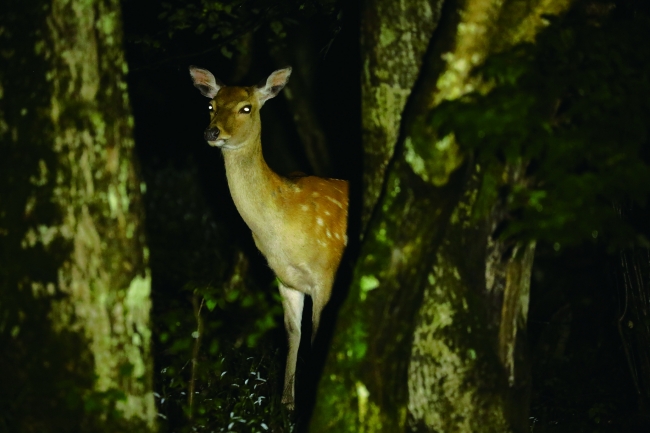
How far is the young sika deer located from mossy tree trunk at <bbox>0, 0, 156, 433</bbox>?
2385mm

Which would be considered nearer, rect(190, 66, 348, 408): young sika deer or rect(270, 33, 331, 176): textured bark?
rect(190, 66, 348, 408): young sika deer

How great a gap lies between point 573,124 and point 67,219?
7.10 ft

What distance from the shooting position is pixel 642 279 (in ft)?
20.2

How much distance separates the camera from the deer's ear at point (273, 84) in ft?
24.1

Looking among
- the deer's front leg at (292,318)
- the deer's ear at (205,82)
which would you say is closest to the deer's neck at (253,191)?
the deer's front leg at (292,318)

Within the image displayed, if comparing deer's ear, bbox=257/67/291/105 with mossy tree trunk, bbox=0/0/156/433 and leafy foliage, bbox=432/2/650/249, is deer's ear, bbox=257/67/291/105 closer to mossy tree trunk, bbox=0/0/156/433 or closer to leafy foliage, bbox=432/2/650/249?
mossy tree trunk, bbox=0/0/156/433

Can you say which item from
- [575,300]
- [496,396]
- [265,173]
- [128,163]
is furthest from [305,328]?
[128,163]

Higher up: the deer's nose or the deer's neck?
the deer's nose

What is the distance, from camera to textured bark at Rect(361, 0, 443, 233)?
4566 millimetres

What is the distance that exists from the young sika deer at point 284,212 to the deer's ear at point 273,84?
0.67 ft

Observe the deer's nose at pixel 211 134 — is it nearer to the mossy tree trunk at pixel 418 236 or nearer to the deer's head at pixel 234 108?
the deer's head at pixel 234 108

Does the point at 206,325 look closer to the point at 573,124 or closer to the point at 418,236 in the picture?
the point at 418,236

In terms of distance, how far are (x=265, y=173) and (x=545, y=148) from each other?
3.03 metres

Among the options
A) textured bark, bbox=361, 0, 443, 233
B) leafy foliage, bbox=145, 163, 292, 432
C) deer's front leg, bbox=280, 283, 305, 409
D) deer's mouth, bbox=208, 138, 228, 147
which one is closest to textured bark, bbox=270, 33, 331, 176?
leafy foliage, bbox=145, 163, 292, 432
